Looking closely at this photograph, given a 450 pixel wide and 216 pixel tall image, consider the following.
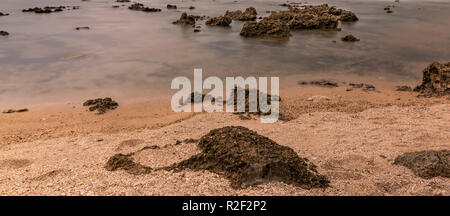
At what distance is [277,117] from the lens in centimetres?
864

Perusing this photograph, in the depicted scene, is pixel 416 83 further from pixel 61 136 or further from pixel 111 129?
pixel 61 136

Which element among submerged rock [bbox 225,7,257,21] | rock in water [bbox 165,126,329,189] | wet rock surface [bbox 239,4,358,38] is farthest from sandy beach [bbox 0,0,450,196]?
submerged rock [bbox 225,7,257,21]

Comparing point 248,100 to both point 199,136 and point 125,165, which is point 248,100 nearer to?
point 199,136

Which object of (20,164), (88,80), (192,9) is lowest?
(20,164)

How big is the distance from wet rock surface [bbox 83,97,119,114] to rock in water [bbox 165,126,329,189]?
483 centimetres

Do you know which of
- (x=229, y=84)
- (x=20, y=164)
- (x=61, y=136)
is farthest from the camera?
(x=229, y=84)

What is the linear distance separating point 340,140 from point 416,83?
24.7 feet

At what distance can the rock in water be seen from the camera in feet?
16.1

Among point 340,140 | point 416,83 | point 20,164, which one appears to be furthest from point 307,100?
point 20,164

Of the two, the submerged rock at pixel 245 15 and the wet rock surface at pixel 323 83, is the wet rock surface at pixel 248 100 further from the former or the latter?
the submerged rock at pixel 245 15

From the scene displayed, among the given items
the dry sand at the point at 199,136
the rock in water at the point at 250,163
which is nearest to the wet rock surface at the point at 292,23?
the dry sand at the point at 199,136

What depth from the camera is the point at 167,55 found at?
1656 centimetres

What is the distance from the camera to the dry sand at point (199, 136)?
4.93 meters

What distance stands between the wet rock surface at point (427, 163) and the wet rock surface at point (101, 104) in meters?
7.76
